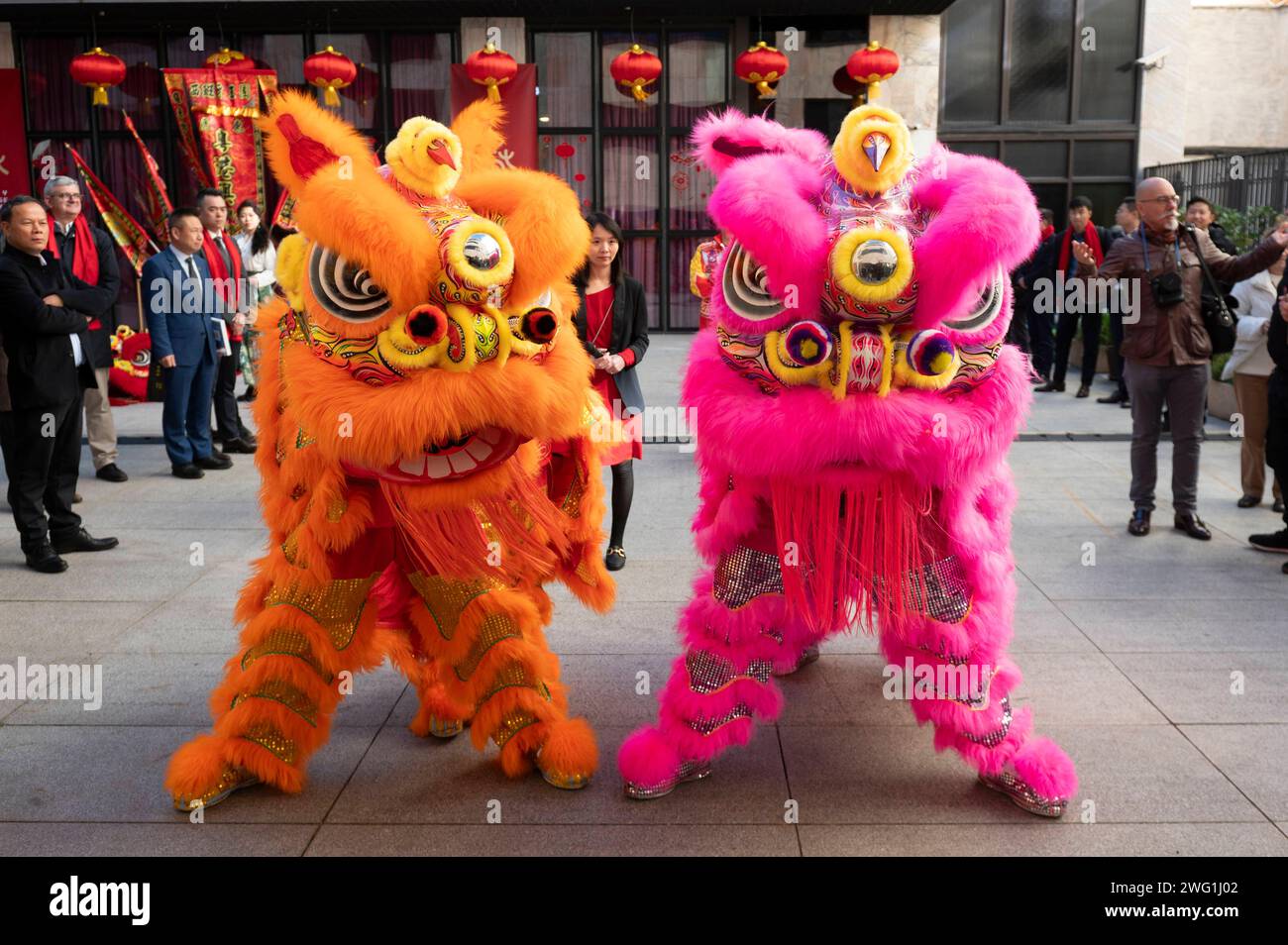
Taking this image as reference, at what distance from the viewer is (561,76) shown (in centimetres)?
1280

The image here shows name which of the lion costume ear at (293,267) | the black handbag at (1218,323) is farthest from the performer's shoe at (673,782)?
the black handbag at (1218,323)

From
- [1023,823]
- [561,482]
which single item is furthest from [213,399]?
[1023,823]

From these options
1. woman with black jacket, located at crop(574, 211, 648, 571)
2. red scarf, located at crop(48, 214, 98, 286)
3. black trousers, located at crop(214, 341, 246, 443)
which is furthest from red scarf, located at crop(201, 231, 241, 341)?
woman with black jacket, located at crop(574, 211, 648, 571)

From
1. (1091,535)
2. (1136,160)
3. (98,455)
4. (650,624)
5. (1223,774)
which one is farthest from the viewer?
(1136,160)

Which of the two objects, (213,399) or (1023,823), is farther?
(213,399)

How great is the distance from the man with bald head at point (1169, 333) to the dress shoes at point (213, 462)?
5485mm

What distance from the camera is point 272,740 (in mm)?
2939

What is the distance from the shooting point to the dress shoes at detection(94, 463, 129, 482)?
6863mm

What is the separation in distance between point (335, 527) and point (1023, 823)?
6.31ft

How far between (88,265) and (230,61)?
608cm

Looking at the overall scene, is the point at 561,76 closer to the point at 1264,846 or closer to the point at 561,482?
the point at 561,482

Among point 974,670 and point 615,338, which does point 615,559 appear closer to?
point 615,338

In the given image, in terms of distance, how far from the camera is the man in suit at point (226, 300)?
716 cm
